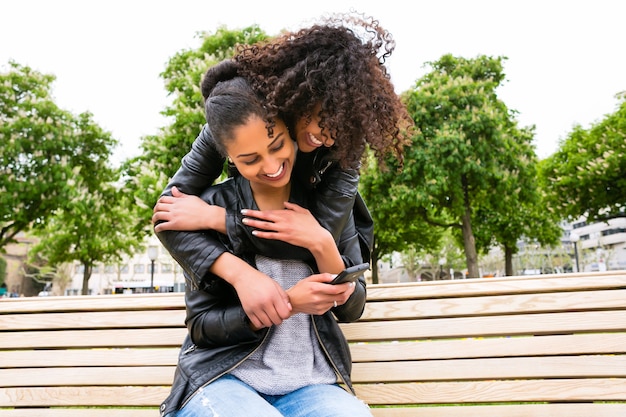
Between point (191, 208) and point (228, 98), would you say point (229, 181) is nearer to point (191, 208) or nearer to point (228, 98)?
point (191, 208)

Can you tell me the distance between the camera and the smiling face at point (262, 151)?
1.57 metres

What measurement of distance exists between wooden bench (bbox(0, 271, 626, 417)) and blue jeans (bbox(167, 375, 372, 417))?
2.55 ft

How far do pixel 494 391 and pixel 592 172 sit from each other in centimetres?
1723

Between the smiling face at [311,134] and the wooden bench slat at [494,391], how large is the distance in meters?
1.40

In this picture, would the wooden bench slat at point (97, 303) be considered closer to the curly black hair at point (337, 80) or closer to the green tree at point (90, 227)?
the curly black hair at point (337, 80)

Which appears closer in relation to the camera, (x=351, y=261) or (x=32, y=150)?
(x=351, y=261)

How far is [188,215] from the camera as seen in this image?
5.78ft

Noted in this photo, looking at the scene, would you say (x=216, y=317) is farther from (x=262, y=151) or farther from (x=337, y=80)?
(x=337, y=80)

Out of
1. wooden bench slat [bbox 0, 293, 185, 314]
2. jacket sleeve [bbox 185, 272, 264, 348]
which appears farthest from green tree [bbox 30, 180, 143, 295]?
jacket sleeve [bbox 185, 272, 264, 348]

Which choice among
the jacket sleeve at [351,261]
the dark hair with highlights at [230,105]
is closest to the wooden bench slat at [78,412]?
the jacket sleeve at [351,261]

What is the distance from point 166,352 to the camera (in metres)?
2.59

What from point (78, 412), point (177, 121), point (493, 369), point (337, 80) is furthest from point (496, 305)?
point (177, 121)

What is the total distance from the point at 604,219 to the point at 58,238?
74.3ft

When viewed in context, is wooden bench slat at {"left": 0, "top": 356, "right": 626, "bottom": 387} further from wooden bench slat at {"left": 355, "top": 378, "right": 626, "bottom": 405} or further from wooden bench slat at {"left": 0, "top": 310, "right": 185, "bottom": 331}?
wooden bench slat at {"left": 0, "top": 310, "right": 185, "bottom": 331}
